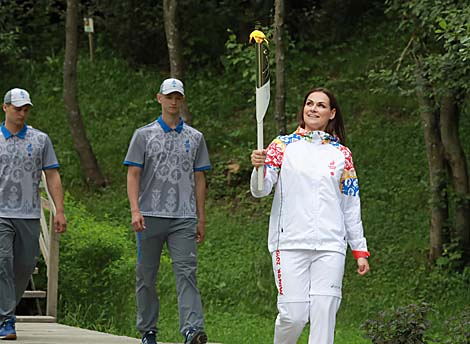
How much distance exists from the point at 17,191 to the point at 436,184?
783 cm

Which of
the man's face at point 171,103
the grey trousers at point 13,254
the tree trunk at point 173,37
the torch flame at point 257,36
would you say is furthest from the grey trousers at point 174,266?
the tree trunk at point 173,37

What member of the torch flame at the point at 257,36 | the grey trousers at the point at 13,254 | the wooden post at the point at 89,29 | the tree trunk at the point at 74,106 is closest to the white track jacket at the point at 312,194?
the torch flame at the point at 257,36

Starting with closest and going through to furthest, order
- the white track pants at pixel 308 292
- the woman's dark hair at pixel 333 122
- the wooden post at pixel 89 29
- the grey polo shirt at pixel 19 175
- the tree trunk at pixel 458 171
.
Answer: the white track pants at pixel 308 292
the woman's dark hair at pixel 333 122
the grey polo shirt at pixel 19 175
the tree trunk at pixel 458 171
the wooden post at pixel 89 29

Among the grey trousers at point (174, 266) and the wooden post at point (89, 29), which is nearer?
the grey trousers at point (174, 266)

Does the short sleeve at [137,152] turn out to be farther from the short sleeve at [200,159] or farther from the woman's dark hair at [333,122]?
the woman's dark hair at [333,122]

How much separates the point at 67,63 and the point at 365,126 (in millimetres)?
5203

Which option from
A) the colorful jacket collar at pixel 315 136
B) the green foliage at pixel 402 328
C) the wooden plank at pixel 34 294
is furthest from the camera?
the wooden plank at pixel 34 294

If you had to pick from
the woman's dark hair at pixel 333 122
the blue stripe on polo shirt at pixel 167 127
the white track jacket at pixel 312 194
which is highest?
the blue stripe on polo shirt at pixel 167 127

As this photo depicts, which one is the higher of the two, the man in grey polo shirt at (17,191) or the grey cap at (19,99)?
the grey cap at (19,99)

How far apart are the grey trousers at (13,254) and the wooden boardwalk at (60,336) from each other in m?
0.32

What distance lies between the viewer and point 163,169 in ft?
27.1

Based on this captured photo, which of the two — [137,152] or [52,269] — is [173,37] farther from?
[137,152]

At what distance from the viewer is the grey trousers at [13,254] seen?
347 inches

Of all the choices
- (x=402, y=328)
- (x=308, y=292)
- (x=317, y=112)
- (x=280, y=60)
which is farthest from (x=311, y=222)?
(x=280, y=60)
